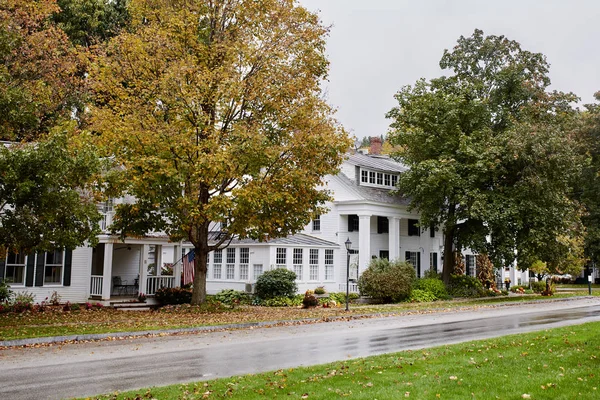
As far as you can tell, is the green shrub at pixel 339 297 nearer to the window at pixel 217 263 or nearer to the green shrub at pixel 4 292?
the window at pixel 217 263

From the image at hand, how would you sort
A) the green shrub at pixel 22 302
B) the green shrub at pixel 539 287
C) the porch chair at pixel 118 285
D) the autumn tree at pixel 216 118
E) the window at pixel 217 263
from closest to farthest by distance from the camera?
1. the autumn tree at pixel 216 118
2. the green shrub at pixel 22 302
3. the porch chair at pixel 118 285
4. the window at pixel 217 263
5. the green shrub at pixel 539 287

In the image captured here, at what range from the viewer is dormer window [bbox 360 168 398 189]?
4000cm

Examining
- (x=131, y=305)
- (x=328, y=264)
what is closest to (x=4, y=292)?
(x=131, y=305)

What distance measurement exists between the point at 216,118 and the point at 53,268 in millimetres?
10276

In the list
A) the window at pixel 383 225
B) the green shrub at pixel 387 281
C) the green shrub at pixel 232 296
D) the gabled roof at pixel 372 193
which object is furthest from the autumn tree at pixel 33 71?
the window at pixel 383 225

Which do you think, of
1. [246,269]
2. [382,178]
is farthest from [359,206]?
[246,269]

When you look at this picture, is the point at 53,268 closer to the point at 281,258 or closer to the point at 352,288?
the point at 281,258

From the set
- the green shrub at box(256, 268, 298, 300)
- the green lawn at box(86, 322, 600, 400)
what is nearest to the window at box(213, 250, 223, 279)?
the green shrub at box(256, 268, 298, 300)

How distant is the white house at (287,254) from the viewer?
85.9ft

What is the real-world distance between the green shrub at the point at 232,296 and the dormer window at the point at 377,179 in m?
12.2

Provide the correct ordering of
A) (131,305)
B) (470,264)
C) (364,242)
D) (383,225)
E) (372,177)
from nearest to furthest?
(131,305), (364,242), (372,177), (383,225), (470,264)

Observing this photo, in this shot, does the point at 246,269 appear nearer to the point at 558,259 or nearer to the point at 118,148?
the point at 118,148

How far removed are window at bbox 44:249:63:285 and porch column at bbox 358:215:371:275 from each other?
17.9m

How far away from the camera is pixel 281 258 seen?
34094 millimetres
